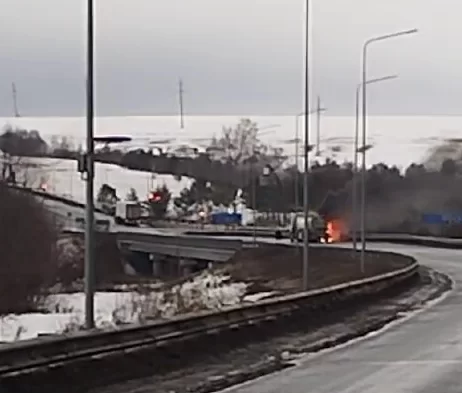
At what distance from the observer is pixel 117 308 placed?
4872 centimetres

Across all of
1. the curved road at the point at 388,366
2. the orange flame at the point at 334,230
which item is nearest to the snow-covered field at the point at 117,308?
the curved road at the point at 388,366

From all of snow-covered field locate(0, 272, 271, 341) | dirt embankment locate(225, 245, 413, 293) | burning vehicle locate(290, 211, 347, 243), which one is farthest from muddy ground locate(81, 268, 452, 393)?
burning vehicle locate(290, 211, 347, 243)

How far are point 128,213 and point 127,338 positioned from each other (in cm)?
15107

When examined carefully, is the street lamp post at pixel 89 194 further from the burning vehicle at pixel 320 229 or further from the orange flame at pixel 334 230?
the orange flame at pixel 334 230

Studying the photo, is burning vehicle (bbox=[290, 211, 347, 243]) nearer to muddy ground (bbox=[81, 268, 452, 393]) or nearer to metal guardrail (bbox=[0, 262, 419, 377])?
muddy ground (bbox=[81, 268, 452, 393])

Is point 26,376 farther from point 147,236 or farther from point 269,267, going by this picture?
point 147,236

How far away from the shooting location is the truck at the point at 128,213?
157 meters

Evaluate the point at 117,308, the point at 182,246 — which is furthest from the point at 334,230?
the point at 117,308

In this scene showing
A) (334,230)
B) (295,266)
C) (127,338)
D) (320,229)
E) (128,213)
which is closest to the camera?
(127,338)

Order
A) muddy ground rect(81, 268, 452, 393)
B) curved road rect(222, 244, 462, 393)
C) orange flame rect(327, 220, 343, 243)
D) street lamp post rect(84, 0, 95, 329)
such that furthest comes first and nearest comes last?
1. orange flame rect(327, 220, 343, 243)
2. street lamp post rect(84, 0, 95, 329)
3. curved road rect(222, 244, 462, 393)
4. muddy ground rect(81, 268, 452, 393)

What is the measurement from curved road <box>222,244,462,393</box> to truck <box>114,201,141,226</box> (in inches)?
5001

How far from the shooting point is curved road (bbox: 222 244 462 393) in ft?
56.6

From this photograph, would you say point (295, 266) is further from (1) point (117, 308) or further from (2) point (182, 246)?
(2) point (182, 246)

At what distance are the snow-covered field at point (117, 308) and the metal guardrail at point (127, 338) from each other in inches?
401
